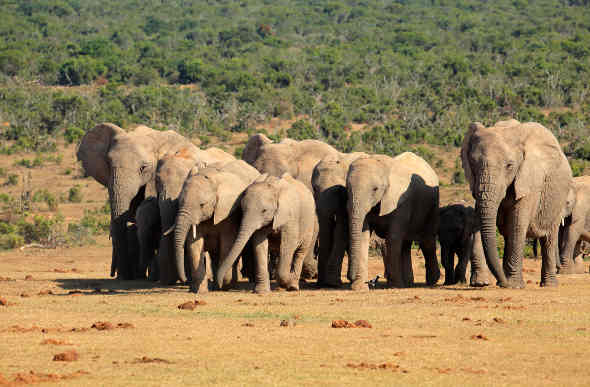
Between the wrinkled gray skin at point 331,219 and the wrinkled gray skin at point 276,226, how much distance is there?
2.23 ft

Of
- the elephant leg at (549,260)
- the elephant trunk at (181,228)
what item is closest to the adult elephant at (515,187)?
the elephant leg at (549,260)

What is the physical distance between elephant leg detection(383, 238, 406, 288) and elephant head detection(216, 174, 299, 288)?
198 centimetres

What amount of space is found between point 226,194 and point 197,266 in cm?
120

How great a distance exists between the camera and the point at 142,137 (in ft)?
A: 67.1

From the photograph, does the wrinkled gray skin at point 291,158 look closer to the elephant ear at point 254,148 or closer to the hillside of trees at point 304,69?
the elephant ear at point 254,148

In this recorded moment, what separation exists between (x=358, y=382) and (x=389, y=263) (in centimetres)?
917

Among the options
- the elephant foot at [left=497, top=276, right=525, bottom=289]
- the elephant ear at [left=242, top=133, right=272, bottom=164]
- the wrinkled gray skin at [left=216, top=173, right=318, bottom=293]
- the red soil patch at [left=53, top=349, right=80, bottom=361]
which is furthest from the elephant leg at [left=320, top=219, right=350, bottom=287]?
the red soil patch at [left=53, top=349, right=80, bottom=361]

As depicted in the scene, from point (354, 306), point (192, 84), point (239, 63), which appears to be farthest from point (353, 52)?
point (354, 306)

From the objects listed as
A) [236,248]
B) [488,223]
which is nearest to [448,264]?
[488,223]

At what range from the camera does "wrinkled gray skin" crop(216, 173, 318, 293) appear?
15.8 m

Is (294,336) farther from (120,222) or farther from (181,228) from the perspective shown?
(120,222)

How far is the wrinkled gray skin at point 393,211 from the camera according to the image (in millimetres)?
16812

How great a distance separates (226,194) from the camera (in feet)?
53.2

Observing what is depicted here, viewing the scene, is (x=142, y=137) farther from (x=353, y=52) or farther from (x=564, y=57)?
(x=353, y=52)
